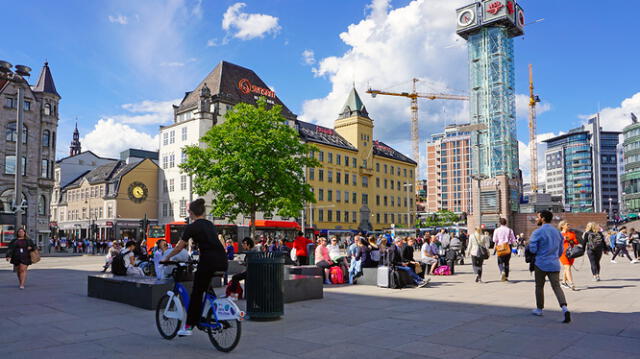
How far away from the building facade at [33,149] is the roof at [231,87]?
55.2 ft

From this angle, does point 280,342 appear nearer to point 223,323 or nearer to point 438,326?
point 223,323

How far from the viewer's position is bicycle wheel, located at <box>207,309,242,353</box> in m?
6.58

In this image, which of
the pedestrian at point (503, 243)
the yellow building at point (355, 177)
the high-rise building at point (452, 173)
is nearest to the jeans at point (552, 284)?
the pedestrian at point (503, 243)

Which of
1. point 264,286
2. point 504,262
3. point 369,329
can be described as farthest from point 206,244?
point 504,262

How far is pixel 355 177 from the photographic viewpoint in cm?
8588

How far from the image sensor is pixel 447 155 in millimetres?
192625

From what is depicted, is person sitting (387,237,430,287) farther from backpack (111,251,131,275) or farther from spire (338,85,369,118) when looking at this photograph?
spire (338,85,369,118)

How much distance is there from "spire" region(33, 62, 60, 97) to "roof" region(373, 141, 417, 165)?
52.0 metres

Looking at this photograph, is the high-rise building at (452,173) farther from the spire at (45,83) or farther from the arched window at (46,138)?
the arched window at (46,138)

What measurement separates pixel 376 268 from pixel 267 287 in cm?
714

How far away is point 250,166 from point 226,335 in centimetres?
2977

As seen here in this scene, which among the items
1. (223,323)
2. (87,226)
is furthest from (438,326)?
(87,226)

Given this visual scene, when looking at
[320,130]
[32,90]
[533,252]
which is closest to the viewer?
[533,252]

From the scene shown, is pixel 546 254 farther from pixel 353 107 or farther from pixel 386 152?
pixel 386 152
